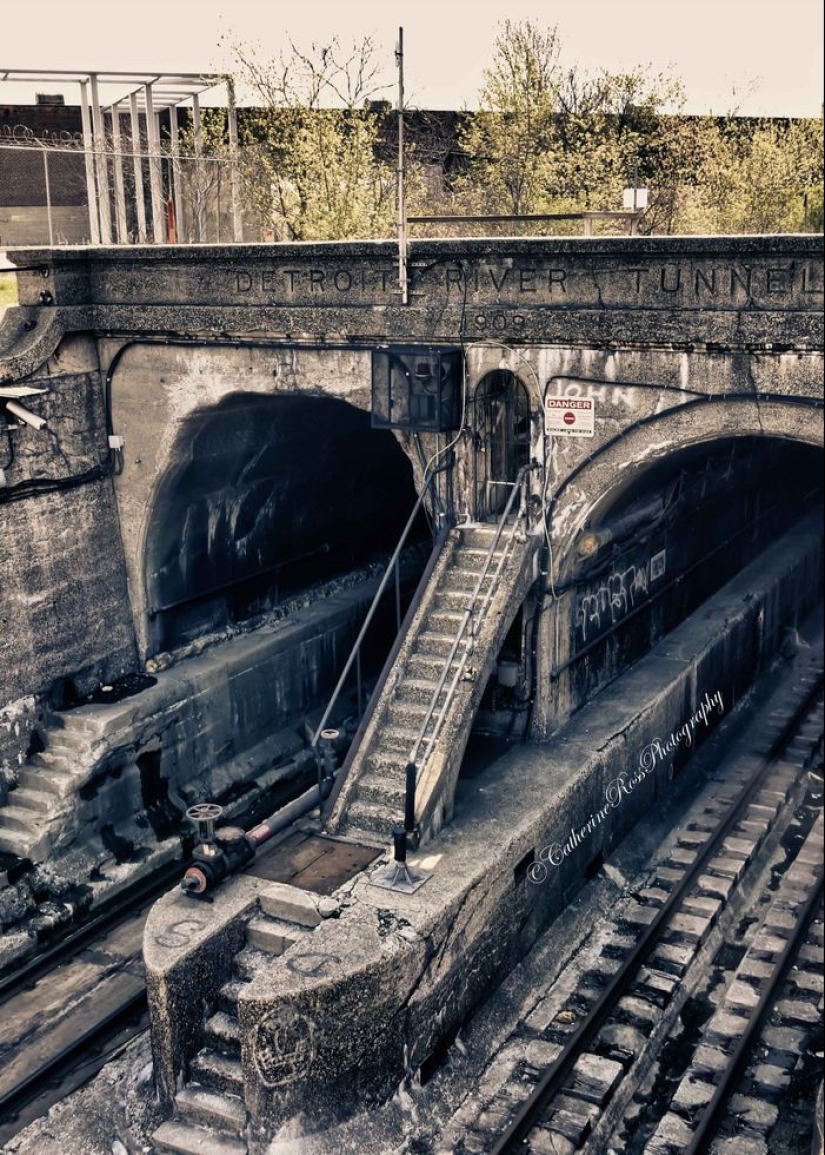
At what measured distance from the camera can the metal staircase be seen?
1295 centimetres

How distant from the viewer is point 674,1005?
13.4 m

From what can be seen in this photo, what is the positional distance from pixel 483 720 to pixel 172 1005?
5.70m

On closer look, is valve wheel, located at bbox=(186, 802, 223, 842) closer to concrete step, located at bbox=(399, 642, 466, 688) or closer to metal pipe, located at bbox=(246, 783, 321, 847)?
metal pipe, located at bbox=(246, 783, 321, 847)

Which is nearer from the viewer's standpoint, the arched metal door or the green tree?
the arched metal door

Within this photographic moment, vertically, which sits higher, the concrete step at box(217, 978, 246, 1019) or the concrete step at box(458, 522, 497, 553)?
the concrete step at box(458, 522, 497, 553)

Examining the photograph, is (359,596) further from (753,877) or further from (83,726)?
(753,877)

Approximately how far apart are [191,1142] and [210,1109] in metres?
0.30

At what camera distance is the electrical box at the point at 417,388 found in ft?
46.1

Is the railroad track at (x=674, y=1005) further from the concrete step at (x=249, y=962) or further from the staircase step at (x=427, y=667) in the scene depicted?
the staircase step at (x=427, y=667)

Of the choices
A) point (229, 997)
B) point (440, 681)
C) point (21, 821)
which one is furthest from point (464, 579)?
point (21, 821)

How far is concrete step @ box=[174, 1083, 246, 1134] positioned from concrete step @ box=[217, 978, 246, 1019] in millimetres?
702

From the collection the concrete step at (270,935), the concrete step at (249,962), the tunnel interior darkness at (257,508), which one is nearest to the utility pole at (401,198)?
the tunnel interior darkness at (257,508)
